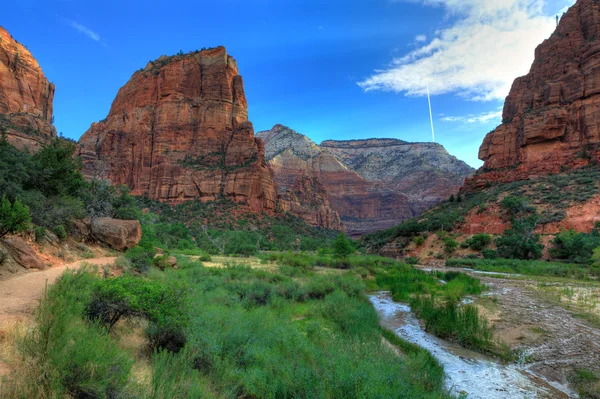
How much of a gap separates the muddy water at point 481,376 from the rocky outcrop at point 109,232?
14.1m

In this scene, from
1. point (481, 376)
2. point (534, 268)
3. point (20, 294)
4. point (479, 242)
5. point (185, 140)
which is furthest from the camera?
point (185, 140)

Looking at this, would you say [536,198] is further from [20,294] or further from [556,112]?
[20,294]

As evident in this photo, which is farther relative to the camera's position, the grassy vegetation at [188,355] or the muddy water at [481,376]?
the muddy water at [481,376]

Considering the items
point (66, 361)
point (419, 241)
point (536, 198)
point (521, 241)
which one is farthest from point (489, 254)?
point (66, 361)

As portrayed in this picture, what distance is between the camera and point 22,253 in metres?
9.48

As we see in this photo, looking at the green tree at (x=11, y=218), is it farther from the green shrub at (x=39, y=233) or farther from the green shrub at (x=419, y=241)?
the green shrub at (x=419, y=241)

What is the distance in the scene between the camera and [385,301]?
14.3m

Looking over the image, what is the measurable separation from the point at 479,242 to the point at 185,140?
209 ft

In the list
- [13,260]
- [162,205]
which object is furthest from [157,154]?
[13,260]

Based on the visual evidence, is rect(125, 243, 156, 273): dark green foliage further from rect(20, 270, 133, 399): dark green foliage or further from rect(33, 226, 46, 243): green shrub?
rect(20, 270, 133, 399): dark green foliage

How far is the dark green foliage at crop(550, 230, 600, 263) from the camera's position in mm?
27328

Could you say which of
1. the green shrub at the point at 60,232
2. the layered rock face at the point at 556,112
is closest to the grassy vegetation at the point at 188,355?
the green shrub at the point at 60,232

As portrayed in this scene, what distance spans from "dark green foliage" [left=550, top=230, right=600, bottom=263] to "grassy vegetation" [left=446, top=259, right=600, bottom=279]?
7.95 feet

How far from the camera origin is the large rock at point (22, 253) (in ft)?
30.2
